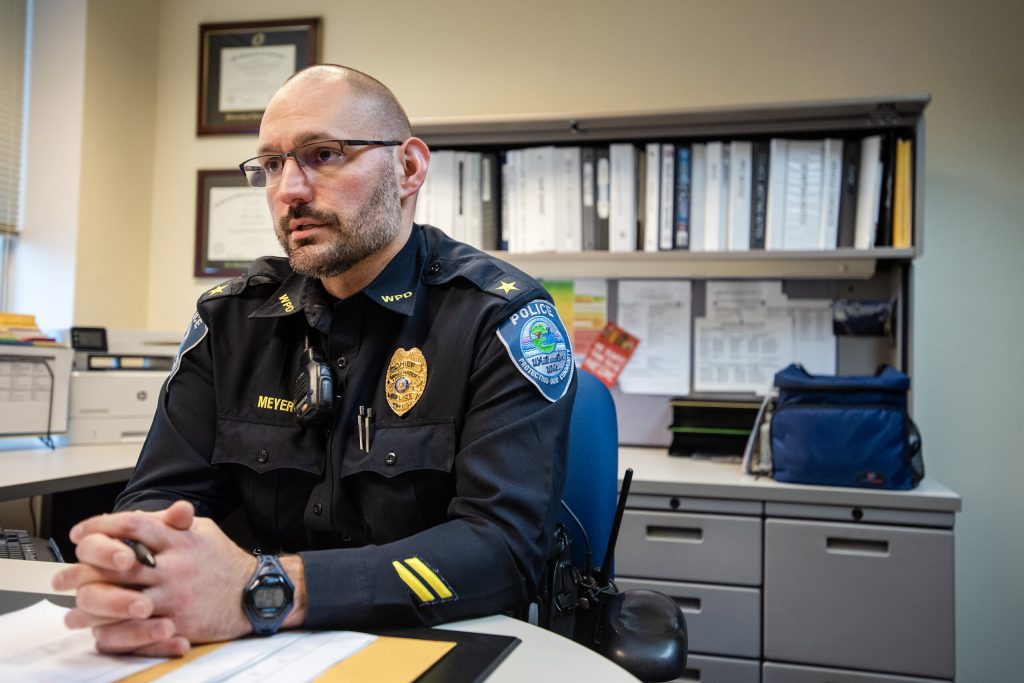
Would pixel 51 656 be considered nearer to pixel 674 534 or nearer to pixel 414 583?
pixel 414 583

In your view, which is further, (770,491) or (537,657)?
(770,491)

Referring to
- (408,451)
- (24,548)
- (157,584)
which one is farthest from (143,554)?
(24,548)

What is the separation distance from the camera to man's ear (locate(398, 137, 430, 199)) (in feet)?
4.09

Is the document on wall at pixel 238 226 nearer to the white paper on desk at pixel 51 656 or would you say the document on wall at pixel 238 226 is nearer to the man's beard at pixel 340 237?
the man's beard at pixel 340 237

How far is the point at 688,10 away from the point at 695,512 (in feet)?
5.16

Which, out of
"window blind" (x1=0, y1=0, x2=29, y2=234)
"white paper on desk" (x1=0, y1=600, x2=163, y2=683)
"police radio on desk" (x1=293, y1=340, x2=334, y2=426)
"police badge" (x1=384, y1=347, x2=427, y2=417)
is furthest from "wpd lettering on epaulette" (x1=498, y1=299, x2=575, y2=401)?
"window blind" (x1=0, y1=0, x2=29, y2=234)

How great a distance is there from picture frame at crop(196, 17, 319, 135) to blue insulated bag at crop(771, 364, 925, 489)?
1965mm

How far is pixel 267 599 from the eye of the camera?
28.5 inches

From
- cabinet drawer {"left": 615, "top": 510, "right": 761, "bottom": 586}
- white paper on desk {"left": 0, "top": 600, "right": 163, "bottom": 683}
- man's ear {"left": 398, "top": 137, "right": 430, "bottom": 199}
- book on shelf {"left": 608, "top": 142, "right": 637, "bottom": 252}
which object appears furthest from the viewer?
book on shelf {"left": 608, "top": 142, "right": 637, "bottom": 252}

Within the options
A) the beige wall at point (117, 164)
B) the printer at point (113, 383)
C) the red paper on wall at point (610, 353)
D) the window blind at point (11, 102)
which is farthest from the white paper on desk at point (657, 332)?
the window blind at point (11, 102)

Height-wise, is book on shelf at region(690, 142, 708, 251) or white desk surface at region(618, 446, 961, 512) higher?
book on shelf at region(690, 142, 708, 251)

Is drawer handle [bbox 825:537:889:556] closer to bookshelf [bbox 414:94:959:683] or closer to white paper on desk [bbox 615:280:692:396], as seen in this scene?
bookshelf [bbox 414:94:959:683]

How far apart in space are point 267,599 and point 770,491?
4.60ft

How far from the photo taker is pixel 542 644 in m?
0.74
